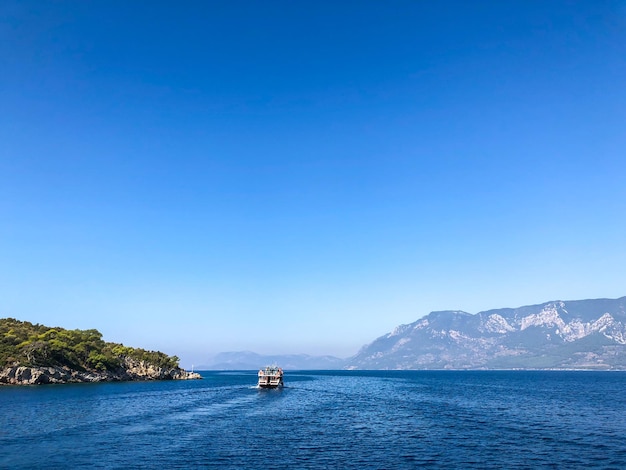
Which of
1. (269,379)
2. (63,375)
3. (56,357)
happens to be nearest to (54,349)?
(56,357)

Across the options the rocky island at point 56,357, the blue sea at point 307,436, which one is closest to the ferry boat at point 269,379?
the blue sea at point 307,436

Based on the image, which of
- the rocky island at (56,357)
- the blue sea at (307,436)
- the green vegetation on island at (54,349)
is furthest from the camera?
the green vegetation on island at (54,349)

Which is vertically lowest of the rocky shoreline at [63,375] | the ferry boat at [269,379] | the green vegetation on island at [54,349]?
the ferry boat at [269,379]

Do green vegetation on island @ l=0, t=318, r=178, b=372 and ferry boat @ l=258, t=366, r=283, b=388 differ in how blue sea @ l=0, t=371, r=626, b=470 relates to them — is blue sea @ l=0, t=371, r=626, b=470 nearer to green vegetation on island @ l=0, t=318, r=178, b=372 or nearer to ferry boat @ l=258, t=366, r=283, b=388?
green vegetation on island @ l=0, t=318, r=178, b=372

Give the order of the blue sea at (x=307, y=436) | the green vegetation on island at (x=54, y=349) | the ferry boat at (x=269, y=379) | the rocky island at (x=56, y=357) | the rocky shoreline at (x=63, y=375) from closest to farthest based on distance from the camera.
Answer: the blue sea at (x=307, y=436) → the rocky shoreline at (x=63, y=375) → the rocky island at (x=56, y=357) → the green vegetation on island at (x=54, y=349) → the ferry boat at (x=269, y=379)

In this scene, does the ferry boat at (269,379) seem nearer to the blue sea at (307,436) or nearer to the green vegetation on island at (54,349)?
the blue sea at (307,436)

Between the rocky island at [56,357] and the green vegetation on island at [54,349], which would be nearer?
the rocky island at [56,357]

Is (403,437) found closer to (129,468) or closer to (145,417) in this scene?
(129,468)

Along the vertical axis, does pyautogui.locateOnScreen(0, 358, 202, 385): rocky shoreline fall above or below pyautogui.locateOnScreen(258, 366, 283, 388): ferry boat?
above

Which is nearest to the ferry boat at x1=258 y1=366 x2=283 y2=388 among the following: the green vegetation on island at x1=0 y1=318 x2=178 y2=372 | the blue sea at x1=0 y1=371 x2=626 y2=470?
the blue sea at x1=0 y1=371 x2=626 y2=470

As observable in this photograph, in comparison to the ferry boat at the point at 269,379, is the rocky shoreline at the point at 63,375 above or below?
above

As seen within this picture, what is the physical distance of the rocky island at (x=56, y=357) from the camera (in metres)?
136

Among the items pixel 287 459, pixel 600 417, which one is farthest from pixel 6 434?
pixel 600 417

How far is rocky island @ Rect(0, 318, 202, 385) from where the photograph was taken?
13588cm
